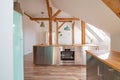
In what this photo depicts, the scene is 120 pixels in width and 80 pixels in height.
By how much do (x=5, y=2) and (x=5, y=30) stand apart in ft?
0.61

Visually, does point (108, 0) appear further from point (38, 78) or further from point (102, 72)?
point (38, 78)

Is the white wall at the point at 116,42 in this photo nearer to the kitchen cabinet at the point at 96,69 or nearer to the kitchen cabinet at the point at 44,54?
the kitchen cabinet at the point at 96,69

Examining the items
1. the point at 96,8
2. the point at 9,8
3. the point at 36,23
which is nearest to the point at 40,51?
the point at 96,8

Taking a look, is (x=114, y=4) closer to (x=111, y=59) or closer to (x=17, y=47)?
(x=111, y=59)

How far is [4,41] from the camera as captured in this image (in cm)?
113

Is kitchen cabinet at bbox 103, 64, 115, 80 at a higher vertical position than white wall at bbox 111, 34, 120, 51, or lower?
lower

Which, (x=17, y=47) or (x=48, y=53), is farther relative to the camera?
(x=48, y=53)

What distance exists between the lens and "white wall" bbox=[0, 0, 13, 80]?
3.63ft

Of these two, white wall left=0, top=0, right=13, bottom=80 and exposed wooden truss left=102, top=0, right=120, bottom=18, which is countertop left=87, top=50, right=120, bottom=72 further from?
white wall left=0, top=0, right=13, bottom=80

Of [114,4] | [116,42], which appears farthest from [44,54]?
[114,4]

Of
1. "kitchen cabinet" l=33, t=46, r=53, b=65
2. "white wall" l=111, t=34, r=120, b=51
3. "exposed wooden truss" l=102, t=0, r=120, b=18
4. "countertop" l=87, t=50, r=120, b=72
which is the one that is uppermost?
"exposed wooden truss" l=102, t=0, r=120, b=18

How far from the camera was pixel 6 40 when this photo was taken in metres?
1.15

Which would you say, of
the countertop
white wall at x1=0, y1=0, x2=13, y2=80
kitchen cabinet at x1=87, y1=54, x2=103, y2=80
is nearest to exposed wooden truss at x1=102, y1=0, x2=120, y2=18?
the countertop

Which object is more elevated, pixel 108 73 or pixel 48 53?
pixel 108 73
